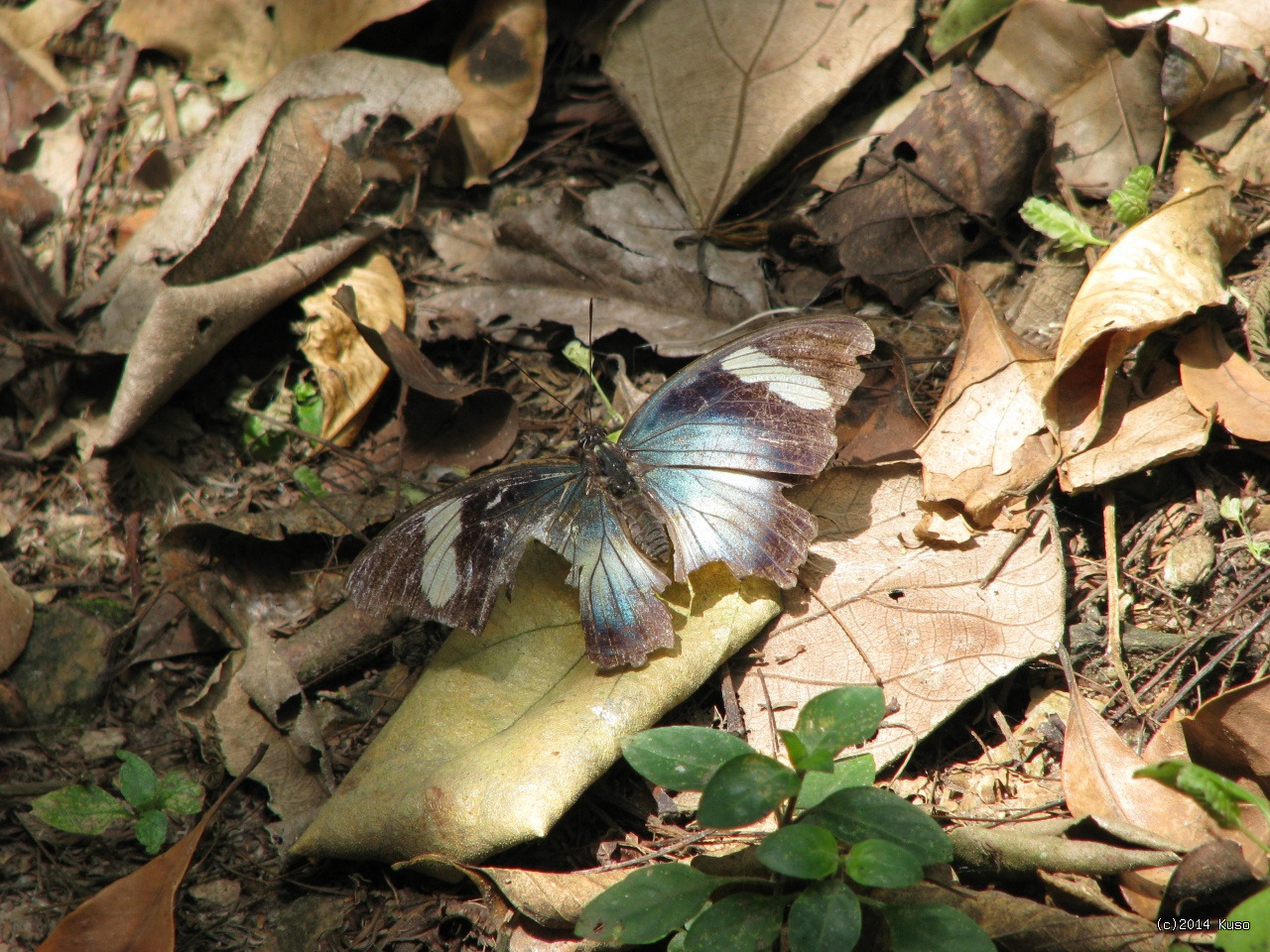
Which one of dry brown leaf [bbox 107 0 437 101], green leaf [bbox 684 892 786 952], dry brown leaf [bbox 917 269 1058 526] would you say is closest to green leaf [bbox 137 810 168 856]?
green leaf [bbox 684 892 786 952]

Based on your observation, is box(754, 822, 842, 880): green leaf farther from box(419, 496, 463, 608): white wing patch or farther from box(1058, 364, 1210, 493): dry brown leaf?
box(1058, 364, 1210, 493): dry brown leaf

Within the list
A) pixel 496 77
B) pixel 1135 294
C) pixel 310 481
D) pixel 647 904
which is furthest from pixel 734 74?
pixel 647 904

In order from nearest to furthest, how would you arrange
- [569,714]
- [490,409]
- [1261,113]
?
[569,714]
[1261,113]
[490,409]

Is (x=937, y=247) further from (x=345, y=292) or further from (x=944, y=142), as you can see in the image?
(x=345, y=292)

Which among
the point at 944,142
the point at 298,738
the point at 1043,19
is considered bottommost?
the point at 298,738

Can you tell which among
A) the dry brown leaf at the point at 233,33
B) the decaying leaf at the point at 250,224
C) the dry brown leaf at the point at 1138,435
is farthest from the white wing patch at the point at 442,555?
the dry brown leaf at the point at 233,33

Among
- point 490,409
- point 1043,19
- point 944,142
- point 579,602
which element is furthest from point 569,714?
point 1043,19

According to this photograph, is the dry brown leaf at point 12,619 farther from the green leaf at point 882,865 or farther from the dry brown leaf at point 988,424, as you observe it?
the dry brown leaf at point 988,424
